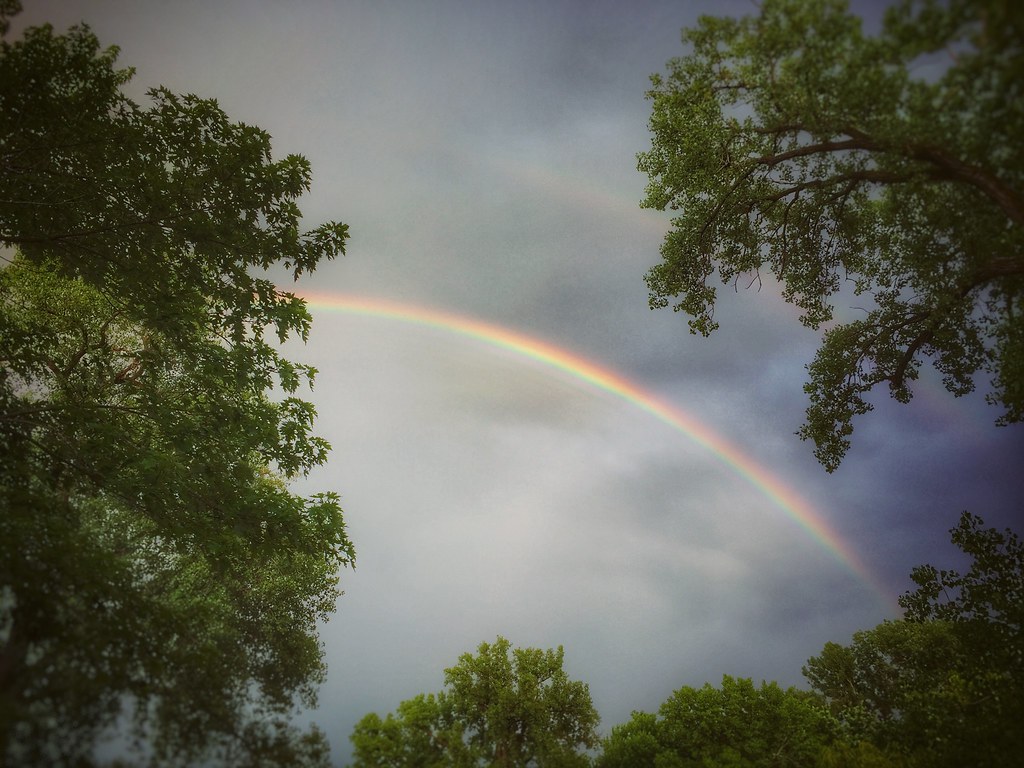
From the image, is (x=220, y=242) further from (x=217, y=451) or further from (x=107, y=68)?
(x=217, y=451)

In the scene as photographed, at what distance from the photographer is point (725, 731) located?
21672 millimetres

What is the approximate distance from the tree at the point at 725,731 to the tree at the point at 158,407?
15.8 meters

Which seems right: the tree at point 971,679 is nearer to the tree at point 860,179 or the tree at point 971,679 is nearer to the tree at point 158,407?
the tree at point 860,179

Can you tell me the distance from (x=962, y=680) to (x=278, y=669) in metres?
16.7

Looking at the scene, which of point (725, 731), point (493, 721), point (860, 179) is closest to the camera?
point (860, 179)

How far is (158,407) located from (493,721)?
13.9 m

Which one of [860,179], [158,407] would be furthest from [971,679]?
[158,407]

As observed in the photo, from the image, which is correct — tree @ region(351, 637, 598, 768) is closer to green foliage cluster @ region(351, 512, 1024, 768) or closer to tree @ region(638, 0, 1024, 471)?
green foliage cluster @ region(351, 512, 1024, 768)

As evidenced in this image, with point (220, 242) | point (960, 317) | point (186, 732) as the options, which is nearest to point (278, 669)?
point (186, 732)

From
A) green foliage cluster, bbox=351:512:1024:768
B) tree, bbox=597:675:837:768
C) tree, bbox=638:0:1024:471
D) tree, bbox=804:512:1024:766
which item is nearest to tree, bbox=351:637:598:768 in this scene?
green foliage cluster, bbox=351:512:1024:768

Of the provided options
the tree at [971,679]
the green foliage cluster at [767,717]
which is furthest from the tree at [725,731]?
the tree at [971,679]

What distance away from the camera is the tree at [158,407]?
7590 mm

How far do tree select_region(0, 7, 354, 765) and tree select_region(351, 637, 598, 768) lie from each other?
3200 mm

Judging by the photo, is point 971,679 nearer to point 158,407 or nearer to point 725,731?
point 725,731
